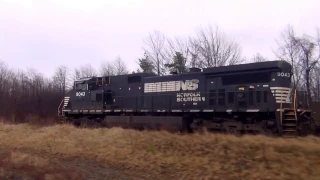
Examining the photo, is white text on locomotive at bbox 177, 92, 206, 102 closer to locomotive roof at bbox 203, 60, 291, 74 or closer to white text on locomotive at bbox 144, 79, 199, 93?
white text on locomotive at bbox 144, 79, 199, 93

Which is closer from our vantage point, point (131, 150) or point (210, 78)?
point (131, 150)

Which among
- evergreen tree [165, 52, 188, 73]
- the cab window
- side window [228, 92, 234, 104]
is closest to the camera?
side window [228, 92, 234, 104]

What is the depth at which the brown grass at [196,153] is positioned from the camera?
9.88m

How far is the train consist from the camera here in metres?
16.9

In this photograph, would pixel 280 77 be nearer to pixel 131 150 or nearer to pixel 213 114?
pixel 213 114

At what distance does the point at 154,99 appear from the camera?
2173 cm

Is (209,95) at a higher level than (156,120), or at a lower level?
higher

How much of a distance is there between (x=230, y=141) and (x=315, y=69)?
109ft

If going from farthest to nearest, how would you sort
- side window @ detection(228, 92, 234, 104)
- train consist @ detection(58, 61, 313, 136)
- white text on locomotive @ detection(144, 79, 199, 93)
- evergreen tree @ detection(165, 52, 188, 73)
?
evergreen tree @ detection(165, 52, 188, 73) < white text on locomotive @ detection(144, 79, 199, 93) < side window @ detection(228, 92, 234, 104) < train consist @ detection(58, 61, 313, 136)

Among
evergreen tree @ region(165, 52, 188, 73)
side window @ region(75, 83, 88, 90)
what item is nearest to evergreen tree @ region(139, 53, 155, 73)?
evergreen tree @ region(165, 52, 188, 73)

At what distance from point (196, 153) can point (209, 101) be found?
7177mm

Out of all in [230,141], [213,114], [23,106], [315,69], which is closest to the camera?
[230,141]

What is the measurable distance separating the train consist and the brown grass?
367cm

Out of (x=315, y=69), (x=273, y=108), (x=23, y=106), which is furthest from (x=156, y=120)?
(x=315, y=69)
